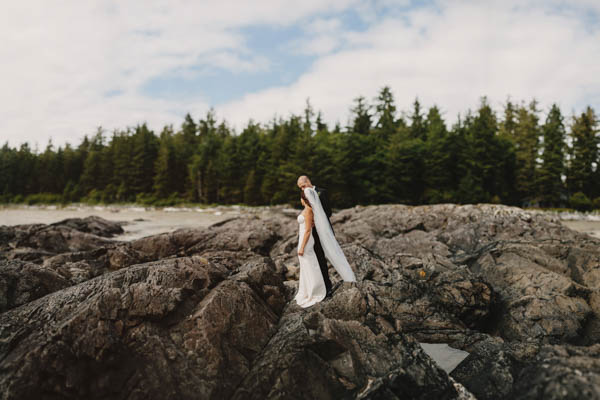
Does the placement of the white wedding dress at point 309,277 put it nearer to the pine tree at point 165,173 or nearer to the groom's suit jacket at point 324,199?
the groom's suit jacket at point 324,199

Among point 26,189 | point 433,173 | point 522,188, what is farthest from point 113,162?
point 522,188

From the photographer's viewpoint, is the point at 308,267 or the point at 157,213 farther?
the point at 157,213

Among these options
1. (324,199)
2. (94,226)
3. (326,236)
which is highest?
(324,199)

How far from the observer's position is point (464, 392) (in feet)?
14.6

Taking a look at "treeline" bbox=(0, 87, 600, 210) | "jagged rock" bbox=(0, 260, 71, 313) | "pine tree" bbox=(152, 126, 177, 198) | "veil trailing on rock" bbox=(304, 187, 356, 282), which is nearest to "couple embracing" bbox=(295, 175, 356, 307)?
"veil trailing on rock" bbox=(304, 187, 356, 282)

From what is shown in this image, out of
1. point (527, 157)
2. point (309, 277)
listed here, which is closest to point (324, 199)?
point (309, 277)

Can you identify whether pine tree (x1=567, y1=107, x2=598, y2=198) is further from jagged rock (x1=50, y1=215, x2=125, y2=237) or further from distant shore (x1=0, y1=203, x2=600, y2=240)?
jagged rock (x1=50, y1=215, x2=125, y2=237)

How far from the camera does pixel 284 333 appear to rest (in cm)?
508

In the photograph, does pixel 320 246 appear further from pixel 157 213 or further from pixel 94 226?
pixel 157 213

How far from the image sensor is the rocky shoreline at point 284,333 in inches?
158

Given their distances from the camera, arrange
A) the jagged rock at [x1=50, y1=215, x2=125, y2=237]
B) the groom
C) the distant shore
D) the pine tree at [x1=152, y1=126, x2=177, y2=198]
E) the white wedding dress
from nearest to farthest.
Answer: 1. the white wedding dress
2. the groom
3. the jagged rock at [x1=50, y1=215, x2=125, y2=237]
4. the distant shore
5. the pine tree at [x1=152, y1=126, x2=177, y2=198]

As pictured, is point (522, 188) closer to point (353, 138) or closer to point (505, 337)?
point (353, 138)

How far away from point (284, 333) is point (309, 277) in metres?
1.45

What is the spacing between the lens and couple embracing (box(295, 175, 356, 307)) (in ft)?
20.7
